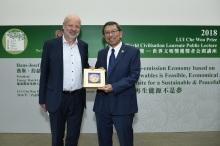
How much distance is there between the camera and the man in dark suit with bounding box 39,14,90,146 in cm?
225

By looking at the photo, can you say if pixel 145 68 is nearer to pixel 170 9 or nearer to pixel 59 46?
pixel 170 9

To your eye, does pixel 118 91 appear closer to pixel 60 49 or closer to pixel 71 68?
pixel 71 68

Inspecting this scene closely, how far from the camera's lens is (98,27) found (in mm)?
3756

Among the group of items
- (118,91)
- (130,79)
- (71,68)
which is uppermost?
(71,68)

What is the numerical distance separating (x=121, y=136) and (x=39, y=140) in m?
1.88

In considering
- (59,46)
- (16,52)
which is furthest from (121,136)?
(16,52)

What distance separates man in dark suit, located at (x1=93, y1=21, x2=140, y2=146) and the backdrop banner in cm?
157

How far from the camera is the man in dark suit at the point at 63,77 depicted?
2.25m

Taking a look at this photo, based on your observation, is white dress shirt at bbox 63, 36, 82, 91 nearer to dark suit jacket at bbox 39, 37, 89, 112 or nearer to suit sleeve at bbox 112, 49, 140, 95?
dark suit jacket at bbox 39, 37, 89, 112

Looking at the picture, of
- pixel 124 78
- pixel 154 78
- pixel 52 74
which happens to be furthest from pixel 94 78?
pixel 154 78

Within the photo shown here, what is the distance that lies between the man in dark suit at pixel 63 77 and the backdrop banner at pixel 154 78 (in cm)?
144

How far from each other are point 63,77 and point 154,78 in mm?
2013

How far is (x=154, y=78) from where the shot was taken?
383cm

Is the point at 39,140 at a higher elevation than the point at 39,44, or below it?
below
